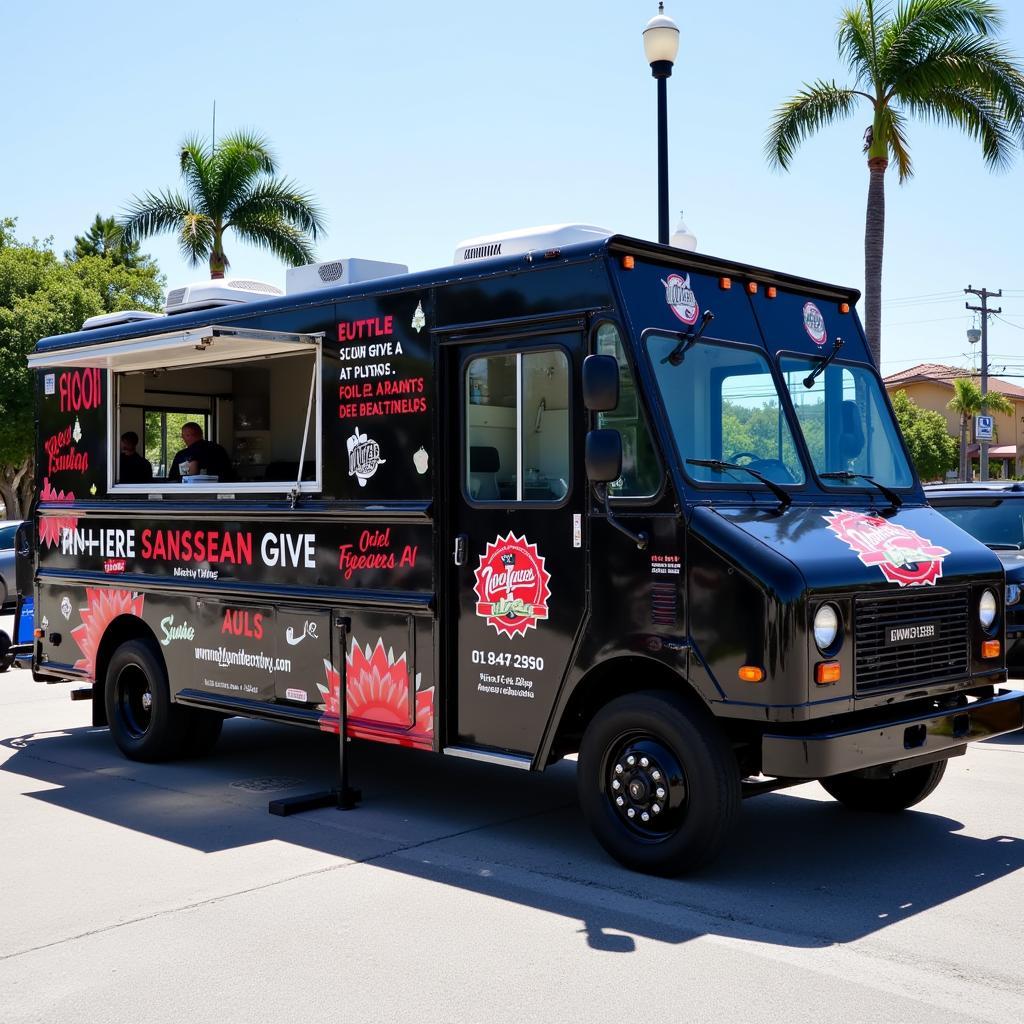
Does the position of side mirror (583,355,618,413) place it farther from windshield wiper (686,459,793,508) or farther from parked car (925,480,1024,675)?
parked car (925,480,1024,675)

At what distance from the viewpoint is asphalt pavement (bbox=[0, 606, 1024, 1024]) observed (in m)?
4.55

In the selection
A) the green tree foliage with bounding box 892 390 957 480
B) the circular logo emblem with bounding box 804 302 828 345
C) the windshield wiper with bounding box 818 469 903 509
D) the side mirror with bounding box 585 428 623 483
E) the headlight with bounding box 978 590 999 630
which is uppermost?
the green tree foliage with bounding box 892 390 957 480

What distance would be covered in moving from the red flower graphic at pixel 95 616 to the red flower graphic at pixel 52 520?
2.02 feet

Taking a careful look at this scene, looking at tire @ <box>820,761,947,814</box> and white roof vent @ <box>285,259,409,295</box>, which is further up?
white roof vent @ <box>285,259,409,295</box>

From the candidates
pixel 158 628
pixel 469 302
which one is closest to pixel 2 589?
pixel 158 628

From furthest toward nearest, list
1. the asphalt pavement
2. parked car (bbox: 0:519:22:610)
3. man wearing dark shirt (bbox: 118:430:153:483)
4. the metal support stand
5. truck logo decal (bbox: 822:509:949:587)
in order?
1. parked car (bbox: 0:519:22:610)
2. man wearing dark shirt (bbox: 118:430:153:483)
3. the metal support stand
4. truck logo decal (bbox: 822:509:949:587)
5. the asphalt pavement

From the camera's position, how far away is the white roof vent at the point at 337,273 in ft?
26.1

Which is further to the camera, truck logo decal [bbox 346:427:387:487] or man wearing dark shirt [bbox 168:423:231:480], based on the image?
man wearing dark shirt [bbox 168:423:231:480]

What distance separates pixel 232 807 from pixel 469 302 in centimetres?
332

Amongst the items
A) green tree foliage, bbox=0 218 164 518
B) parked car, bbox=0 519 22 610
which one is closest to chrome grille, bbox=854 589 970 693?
parked car, bbox=0 519 22 610

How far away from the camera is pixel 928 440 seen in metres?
56.9

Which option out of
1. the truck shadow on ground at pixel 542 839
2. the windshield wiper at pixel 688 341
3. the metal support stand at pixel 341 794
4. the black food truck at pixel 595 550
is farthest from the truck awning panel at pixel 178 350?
the truck shadow on ground at pixel 542 839

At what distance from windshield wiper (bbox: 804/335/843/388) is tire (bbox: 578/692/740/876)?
2086 mm

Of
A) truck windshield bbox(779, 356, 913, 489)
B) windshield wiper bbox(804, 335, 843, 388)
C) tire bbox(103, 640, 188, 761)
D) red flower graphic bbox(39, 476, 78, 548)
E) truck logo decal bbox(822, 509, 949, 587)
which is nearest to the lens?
truck logo decal bbox(822, 509, 949, 587)
